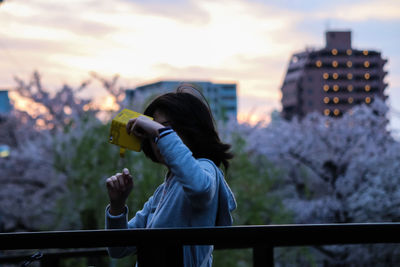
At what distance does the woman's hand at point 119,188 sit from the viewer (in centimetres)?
167

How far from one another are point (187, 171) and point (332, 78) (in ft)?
288

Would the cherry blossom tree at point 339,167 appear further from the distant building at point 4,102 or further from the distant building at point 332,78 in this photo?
the distant building at point 332,78

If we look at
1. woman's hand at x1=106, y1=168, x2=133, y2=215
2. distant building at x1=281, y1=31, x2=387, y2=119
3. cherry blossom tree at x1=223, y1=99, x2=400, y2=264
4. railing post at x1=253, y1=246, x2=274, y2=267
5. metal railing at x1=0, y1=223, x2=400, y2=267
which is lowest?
cherry blossom tree at x1=223, y1=99, x2=400, y2=264

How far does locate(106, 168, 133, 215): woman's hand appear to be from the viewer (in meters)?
1.67

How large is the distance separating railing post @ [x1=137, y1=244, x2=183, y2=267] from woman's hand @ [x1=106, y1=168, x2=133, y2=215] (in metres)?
0.42

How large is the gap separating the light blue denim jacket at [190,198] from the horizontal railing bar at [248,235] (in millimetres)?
167

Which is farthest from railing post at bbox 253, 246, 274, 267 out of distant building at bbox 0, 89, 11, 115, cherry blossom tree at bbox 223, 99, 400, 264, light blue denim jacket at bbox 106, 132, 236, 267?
distant building at bbox 0, 89, 11, 115

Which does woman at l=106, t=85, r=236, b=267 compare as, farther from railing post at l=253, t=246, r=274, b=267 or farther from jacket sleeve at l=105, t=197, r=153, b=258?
railing post at l=253, t=246, r=274, b=267

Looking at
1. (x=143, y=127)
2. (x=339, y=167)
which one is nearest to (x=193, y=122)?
(x=143, y=127)

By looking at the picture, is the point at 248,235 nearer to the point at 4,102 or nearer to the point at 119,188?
the point at 119,188

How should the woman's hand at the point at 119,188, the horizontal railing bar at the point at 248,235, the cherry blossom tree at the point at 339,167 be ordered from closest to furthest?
the horizontal railing bar at the point at 248,235, the woman's hand at the point at 119,188, the cherry blossom tree at the point at 339,167

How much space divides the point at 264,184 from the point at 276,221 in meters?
1.26

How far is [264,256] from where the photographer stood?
1.50 metres

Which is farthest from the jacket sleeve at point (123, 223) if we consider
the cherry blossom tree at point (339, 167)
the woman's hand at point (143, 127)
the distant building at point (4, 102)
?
the distant building at point (4, 102)
